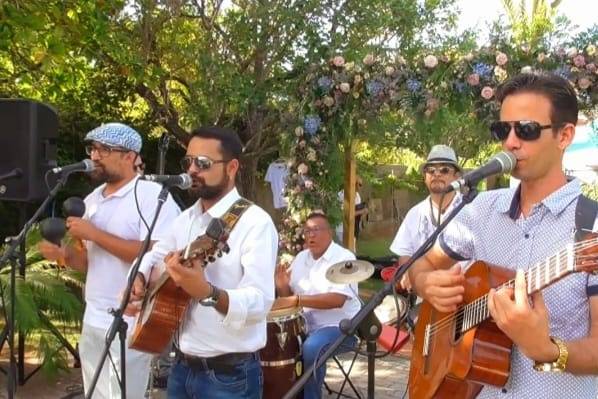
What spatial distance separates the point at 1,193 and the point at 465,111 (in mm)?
4319

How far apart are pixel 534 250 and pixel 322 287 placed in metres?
3.68

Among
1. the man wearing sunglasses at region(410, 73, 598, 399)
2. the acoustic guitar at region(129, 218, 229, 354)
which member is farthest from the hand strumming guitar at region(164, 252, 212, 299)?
the man wearing sunglasses at region(410, 73, 598, 399)

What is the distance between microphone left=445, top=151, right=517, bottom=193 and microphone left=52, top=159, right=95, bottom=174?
2.20m

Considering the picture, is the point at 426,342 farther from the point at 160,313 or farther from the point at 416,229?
the point at 416,229

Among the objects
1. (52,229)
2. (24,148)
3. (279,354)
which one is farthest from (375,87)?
(52,229)

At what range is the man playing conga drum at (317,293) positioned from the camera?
5.33 meters

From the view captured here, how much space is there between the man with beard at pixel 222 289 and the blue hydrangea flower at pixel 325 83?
3.98 metres

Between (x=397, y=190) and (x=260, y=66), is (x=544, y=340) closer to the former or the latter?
(x=260, y=66)

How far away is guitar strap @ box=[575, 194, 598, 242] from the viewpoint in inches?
77.2

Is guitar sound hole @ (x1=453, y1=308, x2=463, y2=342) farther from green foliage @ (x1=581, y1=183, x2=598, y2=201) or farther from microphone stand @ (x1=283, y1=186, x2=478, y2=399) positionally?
green foliage @ (x1=581, y1=183, x2=598, y2=201)

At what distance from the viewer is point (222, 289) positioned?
9.62ft

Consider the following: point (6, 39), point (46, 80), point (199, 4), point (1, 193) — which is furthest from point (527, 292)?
point (199, 4)

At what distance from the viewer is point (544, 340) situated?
1.82 metres

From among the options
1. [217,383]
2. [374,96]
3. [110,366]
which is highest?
[374,96]
